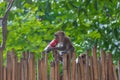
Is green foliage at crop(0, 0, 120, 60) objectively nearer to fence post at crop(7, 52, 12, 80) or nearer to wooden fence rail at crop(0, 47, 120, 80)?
wooden fence rail at crop(0, 47, 120, 80)

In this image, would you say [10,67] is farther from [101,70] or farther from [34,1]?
[34,1]

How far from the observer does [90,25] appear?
3.37 meters

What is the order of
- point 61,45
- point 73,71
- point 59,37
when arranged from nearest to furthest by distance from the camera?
1. point 73,71
2. point 61,45
3. point 59,37

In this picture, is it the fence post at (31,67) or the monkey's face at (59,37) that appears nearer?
the fence post at (31,67)

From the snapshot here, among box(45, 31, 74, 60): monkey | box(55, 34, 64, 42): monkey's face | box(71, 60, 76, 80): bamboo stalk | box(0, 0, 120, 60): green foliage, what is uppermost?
box(0, 0, 120, 60): green foliage

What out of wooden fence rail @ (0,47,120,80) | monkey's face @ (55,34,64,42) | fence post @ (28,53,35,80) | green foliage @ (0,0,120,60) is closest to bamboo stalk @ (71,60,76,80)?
wooden fence rail @ (0,47,120,80)

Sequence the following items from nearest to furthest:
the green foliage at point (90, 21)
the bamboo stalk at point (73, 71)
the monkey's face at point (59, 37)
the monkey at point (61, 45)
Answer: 1. the bamboo stalk at point (73, 71)
2. the monkey at point (61, 45)
3. the monkey's face at point (59, 37)
4. the green foliage at point (90, 21)

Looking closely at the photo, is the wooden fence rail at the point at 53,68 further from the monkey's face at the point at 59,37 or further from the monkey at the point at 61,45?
the monkey's face at the point at 59,37

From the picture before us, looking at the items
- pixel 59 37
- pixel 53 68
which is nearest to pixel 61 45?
pixel 59 37

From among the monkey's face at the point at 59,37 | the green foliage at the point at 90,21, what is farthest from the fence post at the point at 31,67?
the green foliage at the point at 90,21

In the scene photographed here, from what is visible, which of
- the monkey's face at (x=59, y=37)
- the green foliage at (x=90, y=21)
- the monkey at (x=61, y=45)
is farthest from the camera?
the green foliage at (x=90, y=21)

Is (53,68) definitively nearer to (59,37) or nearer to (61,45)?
(61,45)

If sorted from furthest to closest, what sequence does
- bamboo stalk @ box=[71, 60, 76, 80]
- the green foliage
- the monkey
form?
the green foliage, the monkey, bamboo stalk @ box=[71, 60, 76, 80]

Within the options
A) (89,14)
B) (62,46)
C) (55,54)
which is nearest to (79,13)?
(89,14)
